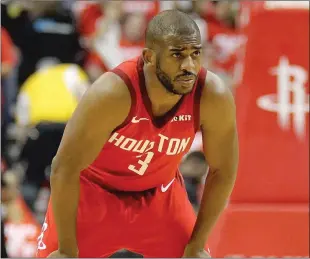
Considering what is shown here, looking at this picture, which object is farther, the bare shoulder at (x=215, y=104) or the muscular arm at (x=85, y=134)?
the bare shoulder at (x=215, y=104)

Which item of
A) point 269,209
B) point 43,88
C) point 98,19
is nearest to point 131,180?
point 269,209

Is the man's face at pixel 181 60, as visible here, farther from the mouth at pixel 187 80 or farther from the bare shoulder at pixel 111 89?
the bare shoulder at pixel 111 89

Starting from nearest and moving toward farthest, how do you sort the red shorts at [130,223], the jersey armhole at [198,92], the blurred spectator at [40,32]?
the jersey armhole at [198,92] → the red shorts at [130,223] → the blurred spectator at [40,32]

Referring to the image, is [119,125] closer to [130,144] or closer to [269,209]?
[130,144]

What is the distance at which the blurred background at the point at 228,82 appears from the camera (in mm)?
5480

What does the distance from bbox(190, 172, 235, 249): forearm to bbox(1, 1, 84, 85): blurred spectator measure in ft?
15.4

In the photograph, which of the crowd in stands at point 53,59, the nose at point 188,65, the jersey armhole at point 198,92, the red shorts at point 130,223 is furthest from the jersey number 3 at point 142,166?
the crowd in stands at point 53,59

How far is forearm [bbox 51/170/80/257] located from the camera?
364 centimetres

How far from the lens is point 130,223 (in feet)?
13.3

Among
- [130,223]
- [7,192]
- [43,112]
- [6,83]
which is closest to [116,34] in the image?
[6,83]

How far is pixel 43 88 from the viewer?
7.85 metres

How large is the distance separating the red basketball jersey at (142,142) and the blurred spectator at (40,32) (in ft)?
14.9

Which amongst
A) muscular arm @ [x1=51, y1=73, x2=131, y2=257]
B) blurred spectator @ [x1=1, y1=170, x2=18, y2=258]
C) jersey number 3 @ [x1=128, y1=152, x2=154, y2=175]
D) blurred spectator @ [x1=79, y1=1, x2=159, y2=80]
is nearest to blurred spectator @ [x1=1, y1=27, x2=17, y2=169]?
blurred spectator @ [x1=79, y1=1, x2=159, y2=80]

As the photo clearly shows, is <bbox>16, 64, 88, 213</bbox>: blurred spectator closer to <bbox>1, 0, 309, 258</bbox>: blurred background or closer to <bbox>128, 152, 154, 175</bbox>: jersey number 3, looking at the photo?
<bbox>1, 0, 309, 258</bbox>: blurred background
